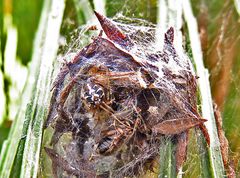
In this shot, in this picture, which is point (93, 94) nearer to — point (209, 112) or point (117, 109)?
point (117, 109)

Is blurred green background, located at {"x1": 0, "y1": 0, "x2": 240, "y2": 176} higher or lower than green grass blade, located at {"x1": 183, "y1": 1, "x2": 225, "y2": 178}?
higher

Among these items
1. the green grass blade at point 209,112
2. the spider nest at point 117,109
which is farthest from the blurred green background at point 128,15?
the spider nest at point 117,109

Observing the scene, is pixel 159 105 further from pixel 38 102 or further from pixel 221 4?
pixel 221 4

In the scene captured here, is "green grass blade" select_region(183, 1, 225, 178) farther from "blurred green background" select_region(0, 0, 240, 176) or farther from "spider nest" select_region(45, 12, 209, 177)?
"blurred green background" select_region(0, 0, 240, 176)

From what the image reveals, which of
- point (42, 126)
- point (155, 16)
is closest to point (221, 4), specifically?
point (155, 16)

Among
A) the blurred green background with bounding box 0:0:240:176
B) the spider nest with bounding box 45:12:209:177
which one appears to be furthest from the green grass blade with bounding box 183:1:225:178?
the blurred green background with bounding box 0:0:240:176

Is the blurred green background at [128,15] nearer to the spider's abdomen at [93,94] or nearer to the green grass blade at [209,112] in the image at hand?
the green grass blade at [209,112]
